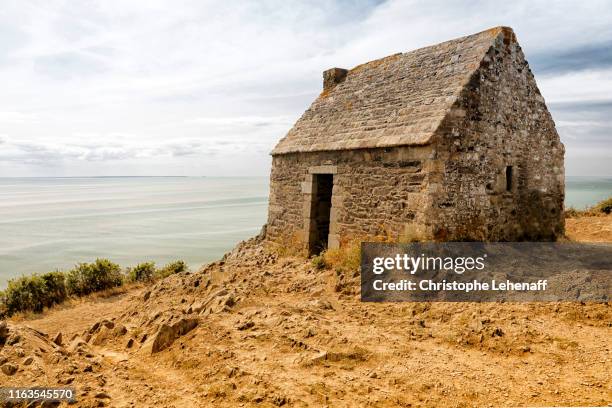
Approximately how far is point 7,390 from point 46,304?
1075cm

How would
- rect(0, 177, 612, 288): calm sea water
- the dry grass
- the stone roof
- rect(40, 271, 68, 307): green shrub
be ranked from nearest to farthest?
the stone roof
the dry grass
rect(40, 271, 68, 307): green shrub
rect(0, 177, 612, 288): calm sea water

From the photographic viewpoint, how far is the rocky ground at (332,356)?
179 inches

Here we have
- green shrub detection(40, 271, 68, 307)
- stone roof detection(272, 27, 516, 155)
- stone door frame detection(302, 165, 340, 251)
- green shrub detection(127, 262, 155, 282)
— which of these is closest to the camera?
stone roof detection(272, 27, 516, 155)

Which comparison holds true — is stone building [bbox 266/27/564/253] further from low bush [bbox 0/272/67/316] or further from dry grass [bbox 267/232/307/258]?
low bush [bbox 0/272/67/316]

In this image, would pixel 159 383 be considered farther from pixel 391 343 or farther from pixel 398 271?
pixel 398 271

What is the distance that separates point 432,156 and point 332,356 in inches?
194

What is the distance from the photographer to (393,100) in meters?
10.8

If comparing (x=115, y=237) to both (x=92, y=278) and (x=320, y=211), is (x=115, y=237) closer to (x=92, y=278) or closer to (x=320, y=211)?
(x=92, y=278)

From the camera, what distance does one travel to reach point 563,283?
7340 mm

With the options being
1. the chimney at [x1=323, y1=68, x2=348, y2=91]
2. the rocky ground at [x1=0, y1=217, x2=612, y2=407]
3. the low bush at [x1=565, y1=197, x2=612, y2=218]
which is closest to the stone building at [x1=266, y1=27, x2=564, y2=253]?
the chimney at [x1=323, y1=68, x2=348, y2=91]

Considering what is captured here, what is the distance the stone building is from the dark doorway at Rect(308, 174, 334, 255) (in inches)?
1.1

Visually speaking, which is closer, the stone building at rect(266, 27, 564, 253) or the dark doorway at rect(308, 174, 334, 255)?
the stone building at rect(266, 27, 564, 253)

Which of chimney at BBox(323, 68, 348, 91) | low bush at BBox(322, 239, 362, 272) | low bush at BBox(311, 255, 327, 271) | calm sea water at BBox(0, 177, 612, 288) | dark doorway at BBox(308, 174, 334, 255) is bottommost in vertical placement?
calm sea water at BBox(0, 177, 612, 288)

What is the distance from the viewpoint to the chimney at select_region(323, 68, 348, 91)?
14.0 meters
